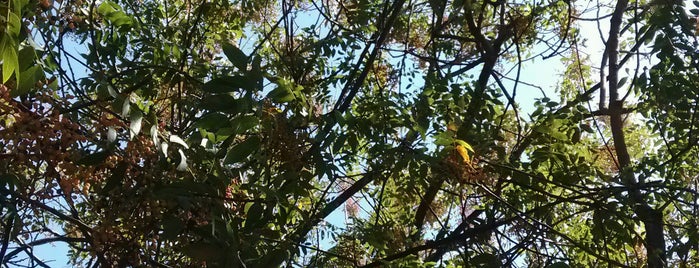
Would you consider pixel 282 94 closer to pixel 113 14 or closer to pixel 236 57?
pixel 236 57

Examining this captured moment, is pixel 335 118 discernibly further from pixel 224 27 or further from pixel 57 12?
pixel 224 27

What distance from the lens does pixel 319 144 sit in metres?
1.94

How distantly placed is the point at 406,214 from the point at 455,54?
3.02 feet

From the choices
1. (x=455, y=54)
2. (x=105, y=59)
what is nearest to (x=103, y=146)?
(x=105, y=59)

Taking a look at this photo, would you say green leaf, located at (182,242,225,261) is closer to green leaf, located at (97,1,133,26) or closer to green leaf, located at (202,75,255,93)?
green leaf, located at (202,75,255,93)

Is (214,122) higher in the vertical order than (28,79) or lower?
higher

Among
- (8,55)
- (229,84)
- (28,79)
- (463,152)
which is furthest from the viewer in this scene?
(463,152)

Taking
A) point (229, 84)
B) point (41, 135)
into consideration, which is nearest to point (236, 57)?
point (229, 84)

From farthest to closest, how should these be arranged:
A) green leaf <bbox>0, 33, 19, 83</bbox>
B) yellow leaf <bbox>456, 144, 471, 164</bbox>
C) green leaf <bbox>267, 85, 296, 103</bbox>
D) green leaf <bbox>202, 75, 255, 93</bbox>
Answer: yellow leaf <bbox>456, 144, 471, 164</bbox> → green leaf <bbox>267, 85, 296, 103</bbox> → green leaf <bbox>202, 75, 255, 93</bbox> → green leaf <bbox>0, 33, 19, 83</bbox>

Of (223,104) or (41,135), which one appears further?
(223,104)

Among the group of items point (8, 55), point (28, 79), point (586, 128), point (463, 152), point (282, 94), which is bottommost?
point (8, 55)

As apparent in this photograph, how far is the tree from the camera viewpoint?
137 centimetres

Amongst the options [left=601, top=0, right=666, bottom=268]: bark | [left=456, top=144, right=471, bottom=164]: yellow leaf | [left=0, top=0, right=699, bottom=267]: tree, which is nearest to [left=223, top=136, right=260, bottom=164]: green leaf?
[left=0, top=0, right=699, bottom=267]: tree

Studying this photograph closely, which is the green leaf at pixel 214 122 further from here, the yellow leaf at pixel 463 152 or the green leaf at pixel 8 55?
the yellow leaf at pixel 463 152
